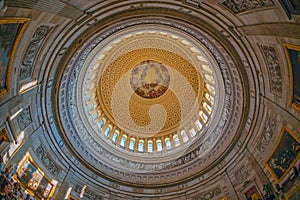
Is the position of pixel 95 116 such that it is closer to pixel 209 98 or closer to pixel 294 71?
pixel 209 98

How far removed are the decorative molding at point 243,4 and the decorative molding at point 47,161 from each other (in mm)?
12234

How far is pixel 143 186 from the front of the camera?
64.4 feet

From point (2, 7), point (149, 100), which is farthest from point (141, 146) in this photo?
point (2, 7)

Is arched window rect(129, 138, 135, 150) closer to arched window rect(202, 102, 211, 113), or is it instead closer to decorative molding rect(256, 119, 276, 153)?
arched window rect(202, 102, 211, 113)

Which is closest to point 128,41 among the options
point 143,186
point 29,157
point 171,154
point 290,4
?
point 171,154

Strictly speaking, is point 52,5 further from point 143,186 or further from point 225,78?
point 143,186

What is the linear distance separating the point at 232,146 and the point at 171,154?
20.0ft

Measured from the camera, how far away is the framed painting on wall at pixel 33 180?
1343 cm

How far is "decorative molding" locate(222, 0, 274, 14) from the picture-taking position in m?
9.34

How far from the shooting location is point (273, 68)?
12.2 meters

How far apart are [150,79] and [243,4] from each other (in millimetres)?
20656

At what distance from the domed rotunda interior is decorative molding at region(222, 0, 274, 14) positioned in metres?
0.04

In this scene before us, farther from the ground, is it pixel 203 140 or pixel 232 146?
pixel 203 140

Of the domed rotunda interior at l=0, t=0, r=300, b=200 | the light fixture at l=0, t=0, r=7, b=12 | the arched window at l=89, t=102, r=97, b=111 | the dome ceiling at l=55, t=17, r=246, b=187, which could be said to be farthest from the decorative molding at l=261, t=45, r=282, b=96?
the arched window at l=89, t=102, r=97, b=111
